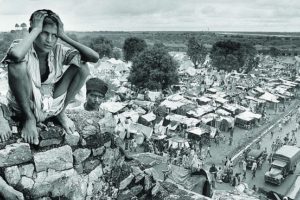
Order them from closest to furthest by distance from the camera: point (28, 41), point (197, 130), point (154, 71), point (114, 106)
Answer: point (28, 41) → point (197, 130) → point (114, 106) → point (154, 71)

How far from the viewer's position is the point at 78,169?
3.58 meters

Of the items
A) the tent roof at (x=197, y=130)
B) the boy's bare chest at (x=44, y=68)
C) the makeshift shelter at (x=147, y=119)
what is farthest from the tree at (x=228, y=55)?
the boy's bare chest at (x=44, y=68)

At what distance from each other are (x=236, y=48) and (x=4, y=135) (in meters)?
48.4

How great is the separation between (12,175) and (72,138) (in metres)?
0.78

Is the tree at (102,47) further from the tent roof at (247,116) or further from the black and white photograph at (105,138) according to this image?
the tent roof at (247,116)

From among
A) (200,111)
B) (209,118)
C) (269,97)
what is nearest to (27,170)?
(209,118)

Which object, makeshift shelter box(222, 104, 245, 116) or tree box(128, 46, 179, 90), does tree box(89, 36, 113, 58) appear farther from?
makeshift shelter box(222, 104, 245, 116)

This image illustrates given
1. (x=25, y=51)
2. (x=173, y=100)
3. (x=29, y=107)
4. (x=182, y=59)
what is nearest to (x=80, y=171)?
(x=29, y=107)

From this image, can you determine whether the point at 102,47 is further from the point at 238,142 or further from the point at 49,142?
the point at 49,142

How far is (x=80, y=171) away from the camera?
11.8 ft

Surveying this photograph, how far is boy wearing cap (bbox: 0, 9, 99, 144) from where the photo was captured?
299 cm

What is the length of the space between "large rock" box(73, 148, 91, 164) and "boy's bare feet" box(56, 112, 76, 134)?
0.82 ft

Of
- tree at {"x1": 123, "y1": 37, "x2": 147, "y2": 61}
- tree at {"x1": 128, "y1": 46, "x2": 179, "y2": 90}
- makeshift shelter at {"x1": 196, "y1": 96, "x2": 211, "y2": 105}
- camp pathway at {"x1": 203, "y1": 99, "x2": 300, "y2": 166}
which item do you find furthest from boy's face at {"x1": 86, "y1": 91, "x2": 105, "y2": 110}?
tree at {"x1": 123, "y1": 37, "x2": 147, "y2": 61}

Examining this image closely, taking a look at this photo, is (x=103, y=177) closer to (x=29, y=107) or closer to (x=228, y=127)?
(x=29, y=107)
